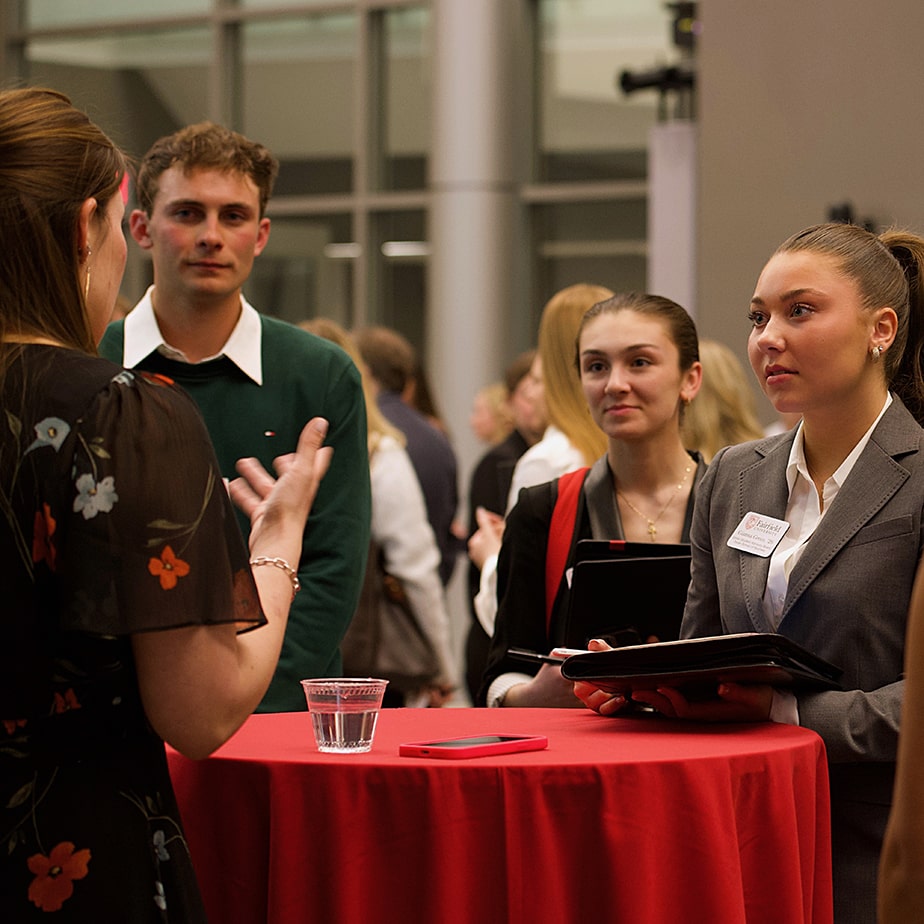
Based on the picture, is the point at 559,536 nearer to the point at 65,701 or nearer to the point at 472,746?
the point at 472,746

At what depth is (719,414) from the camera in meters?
4.73

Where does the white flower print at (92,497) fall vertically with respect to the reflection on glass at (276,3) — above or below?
below

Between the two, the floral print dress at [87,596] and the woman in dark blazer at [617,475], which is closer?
the floral print dress at [87,596]

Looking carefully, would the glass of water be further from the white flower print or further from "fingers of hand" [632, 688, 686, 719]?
the white flower print

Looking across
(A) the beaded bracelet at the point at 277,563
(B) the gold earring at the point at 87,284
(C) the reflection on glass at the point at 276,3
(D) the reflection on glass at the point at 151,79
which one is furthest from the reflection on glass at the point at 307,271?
(B) the gold earring at the point at 87,284

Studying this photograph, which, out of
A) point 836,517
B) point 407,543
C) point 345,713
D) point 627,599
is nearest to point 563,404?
point 407,543

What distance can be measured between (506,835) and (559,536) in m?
1.35

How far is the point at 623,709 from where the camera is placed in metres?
2.71

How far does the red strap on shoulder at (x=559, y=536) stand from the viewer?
11.1ft

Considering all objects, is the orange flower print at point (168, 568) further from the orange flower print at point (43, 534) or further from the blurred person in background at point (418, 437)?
the blurred person in background at point (418, 437)

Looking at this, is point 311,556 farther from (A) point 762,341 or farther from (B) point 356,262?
(B) point 356,262

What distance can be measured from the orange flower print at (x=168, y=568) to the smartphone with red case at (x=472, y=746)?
2.08 feet

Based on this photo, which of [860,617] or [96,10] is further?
[96,10]

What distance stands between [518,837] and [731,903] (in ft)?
1.13
